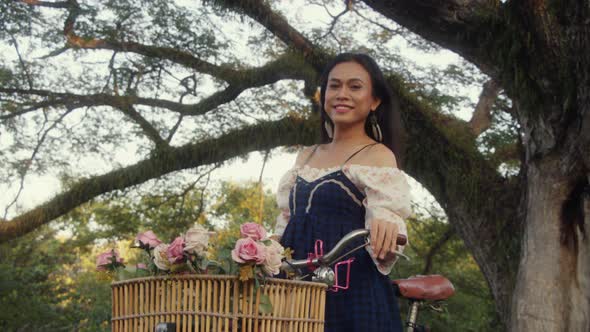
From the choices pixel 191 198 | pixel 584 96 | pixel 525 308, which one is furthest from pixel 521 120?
pixel 191 198

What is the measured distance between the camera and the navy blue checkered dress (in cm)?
254

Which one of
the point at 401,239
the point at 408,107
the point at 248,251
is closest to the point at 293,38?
the point at 408,107

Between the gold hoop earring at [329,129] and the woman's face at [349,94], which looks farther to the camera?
the gold hoop earring at [329,129]

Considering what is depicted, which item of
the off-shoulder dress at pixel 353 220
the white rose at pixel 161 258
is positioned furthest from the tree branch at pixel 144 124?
the white rose at pixel 161 258

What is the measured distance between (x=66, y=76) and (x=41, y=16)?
83 centimetres

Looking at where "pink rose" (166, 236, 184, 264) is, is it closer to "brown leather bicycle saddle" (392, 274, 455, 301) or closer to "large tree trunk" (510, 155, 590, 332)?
"brown leather bicycle saddle" (392, 274, 455, 301)

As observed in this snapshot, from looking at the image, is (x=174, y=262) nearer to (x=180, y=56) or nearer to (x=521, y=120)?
(x=521, y=120)

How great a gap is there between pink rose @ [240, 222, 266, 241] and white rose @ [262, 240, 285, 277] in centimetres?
4

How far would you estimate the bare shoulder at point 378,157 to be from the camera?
271 centimetres

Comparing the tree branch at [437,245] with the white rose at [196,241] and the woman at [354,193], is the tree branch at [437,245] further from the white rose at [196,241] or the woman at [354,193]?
the white rose at [196,241]

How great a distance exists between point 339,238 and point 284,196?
1.44ft

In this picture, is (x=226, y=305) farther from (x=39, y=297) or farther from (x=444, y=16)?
(x=39, y=297)

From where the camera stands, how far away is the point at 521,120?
577cm

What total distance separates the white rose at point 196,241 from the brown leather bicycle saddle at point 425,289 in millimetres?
995
